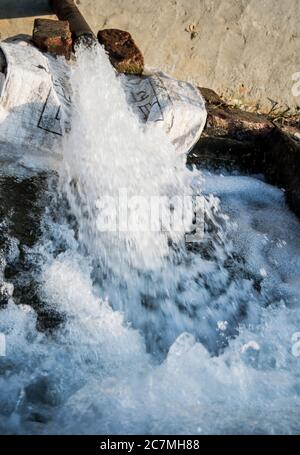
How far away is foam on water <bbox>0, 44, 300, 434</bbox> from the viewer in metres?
2.33

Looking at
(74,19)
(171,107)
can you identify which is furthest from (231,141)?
(74,19)

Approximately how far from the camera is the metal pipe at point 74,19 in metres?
3.94

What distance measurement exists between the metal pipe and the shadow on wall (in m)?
0.10

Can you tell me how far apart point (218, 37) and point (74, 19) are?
1.77 meters

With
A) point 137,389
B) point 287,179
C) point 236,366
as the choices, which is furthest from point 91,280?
point 287,179

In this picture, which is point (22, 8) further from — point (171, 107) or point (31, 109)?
point (171, 107)

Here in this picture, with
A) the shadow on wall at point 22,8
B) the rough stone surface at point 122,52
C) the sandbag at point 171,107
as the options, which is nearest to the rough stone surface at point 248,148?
the sandbag at point 171,107

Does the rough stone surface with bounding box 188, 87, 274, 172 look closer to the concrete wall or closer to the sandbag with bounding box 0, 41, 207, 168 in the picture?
the sandbag with bounding box 0, 41, 207, 168

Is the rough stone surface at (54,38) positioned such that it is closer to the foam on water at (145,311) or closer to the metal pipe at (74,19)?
the metal pipe at (74,19)

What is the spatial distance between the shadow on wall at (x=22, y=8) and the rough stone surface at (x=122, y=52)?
2.15 feet

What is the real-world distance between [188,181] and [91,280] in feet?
4.09

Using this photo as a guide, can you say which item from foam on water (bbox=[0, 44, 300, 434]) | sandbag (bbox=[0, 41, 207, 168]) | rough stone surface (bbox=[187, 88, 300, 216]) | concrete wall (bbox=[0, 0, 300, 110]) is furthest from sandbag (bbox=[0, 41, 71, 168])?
concrete wall (bbox=[0, 0, 300, 110])

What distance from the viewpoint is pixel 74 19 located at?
4.15 meters
